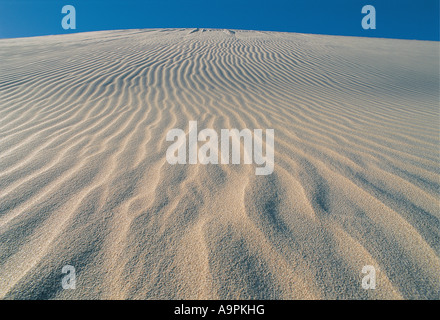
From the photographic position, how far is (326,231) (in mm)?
1321

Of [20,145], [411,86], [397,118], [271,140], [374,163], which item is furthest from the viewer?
[411,86]

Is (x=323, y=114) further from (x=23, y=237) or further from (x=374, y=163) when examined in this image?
(x=23, y=237)

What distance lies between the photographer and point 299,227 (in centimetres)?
135

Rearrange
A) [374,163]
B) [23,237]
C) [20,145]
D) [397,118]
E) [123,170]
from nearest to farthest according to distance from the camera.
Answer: [23,237]
[123,170]
[374,163]
[20,145]
[397,118]

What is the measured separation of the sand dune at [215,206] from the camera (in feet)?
3.49

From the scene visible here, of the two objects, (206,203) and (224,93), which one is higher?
(224,93)

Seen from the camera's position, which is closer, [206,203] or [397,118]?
[206,203]

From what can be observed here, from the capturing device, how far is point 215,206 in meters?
1.53

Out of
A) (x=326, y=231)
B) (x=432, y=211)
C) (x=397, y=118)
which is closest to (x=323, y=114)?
Result: (x=397, y=118)

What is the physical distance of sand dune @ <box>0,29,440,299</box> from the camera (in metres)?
1.06

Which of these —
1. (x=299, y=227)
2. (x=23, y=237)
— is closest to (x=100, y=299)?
(x=23, y=237)
